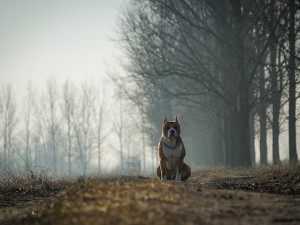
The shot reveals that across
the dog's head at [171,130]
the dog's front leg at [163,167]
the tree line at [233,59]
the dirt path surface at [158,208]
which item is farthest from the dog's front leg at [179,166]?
the tree line at [233,59]

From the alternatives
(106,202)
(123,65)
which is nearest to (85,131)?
(123,65)

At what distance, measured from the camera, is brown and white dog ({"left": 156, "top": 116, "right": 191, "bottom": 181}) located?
416 inches

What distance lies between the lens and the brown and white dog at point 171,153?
34.6 ft

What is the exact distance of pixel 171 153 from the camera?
10.6m

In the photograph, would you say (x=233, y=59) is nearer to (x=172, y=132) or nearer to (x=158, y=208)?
(x=172, y=132)

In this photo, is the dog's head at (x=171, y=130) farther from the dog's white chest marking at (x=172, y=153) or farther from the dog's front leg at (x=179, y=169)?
the dog's front leg at (x=179, y=169)

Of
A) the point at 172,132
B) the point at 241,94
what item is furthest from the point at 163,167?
the point at 241,94

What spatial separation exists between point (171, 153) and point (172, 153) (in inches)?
1.2

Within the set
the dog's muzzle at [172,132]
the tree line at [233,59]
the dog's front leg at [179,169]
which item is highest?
the tree line at [233,59]

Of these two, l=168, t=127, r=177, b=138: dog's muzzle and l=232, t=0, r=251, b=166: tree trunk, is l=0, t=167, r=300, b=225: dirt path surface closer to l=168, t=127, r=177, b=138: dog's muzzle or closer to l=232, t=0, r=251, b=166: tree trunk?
l=168, t=127, r=177, b=138: dog's muzzle

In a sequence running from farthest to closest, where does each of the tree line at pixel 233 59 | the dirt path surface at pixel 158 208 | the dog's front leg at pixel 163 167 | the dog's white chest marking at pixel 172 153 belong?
1. the tree line at pixel 233 59
2. the dog's front leg at pixel 163 167
3. the dog's white chest marking at pixel 172 153
4. the dirt path surface at pixel 158 208

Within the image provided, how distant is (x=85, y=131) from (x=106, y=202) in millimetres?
47039

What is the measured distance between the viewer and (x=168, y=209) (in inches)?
197

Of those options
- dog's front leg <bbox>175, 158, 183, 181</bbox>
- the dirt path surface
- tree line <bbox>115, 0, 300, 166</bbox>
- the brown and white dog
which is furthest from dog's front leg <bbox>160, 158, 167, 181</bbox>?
tree line <bbox>115, 0, 300, 166</bbox>
